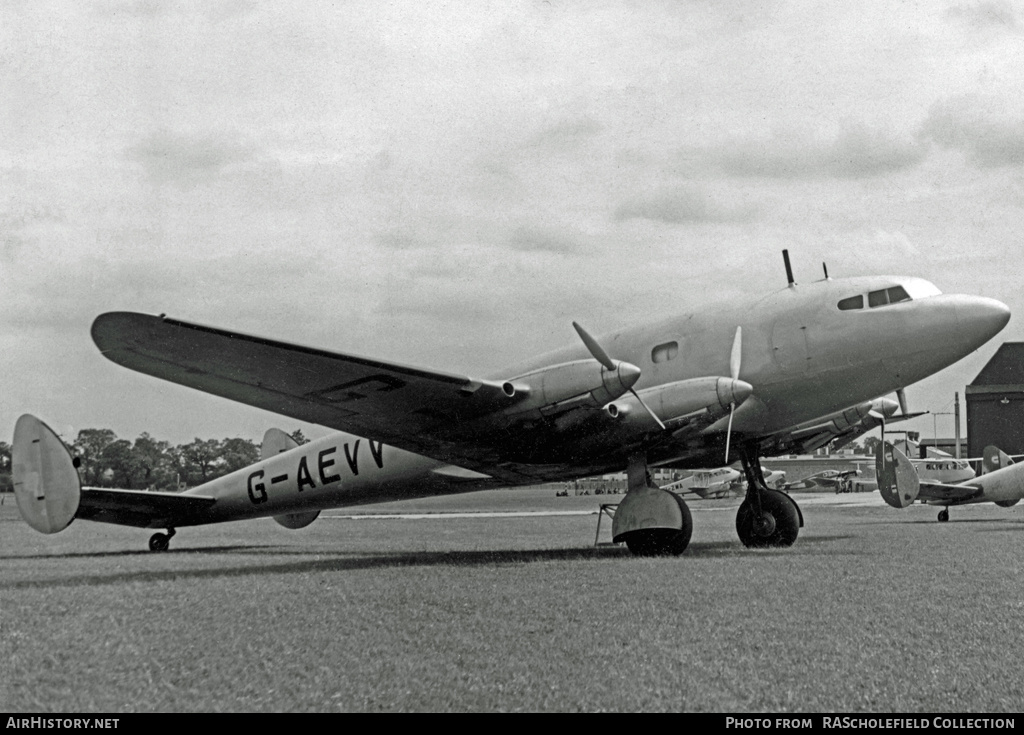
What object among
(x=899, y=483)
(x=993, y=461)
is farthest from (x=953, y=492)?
(x=993, y=461)

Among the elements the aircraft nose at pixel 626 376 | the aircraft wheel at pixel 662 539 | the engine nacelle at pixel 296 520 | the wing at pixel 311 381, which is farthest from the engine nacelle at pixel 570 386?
the engine nacelle at pixel 296 520

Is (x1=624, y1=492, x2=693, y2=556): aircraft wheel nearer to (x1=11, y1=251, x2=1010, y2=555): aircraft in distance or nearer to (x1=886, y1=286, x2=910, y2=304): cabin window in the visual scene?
(x1=11, y1=251, x2=1010, y2=555): aircraft in distance

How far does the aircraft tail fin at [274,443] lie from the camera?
19906 millimetres

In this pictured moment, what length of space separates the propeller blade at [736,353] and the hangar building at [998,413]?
97137 mm

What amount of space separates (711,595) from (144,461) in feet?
188

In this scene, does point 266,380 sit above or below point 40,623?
above

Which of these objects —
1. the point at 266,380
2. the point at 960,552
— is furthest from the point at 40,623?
the point at 960,552

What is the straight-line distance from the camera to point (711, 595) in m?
9.08

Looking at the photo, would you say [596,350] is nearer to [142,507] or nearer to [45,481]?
[45,481]

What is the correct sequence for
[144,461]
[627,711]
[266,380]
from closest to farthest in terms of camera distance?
[627,711] < [266,380] < [144,461]

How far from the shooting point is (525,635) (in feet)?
22.7

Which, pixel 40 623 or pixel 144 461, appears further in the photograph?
pixel 144 461

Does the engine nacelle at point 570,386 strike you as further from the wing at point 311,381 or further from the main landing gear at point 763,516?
the main landing gear at point 763,516
